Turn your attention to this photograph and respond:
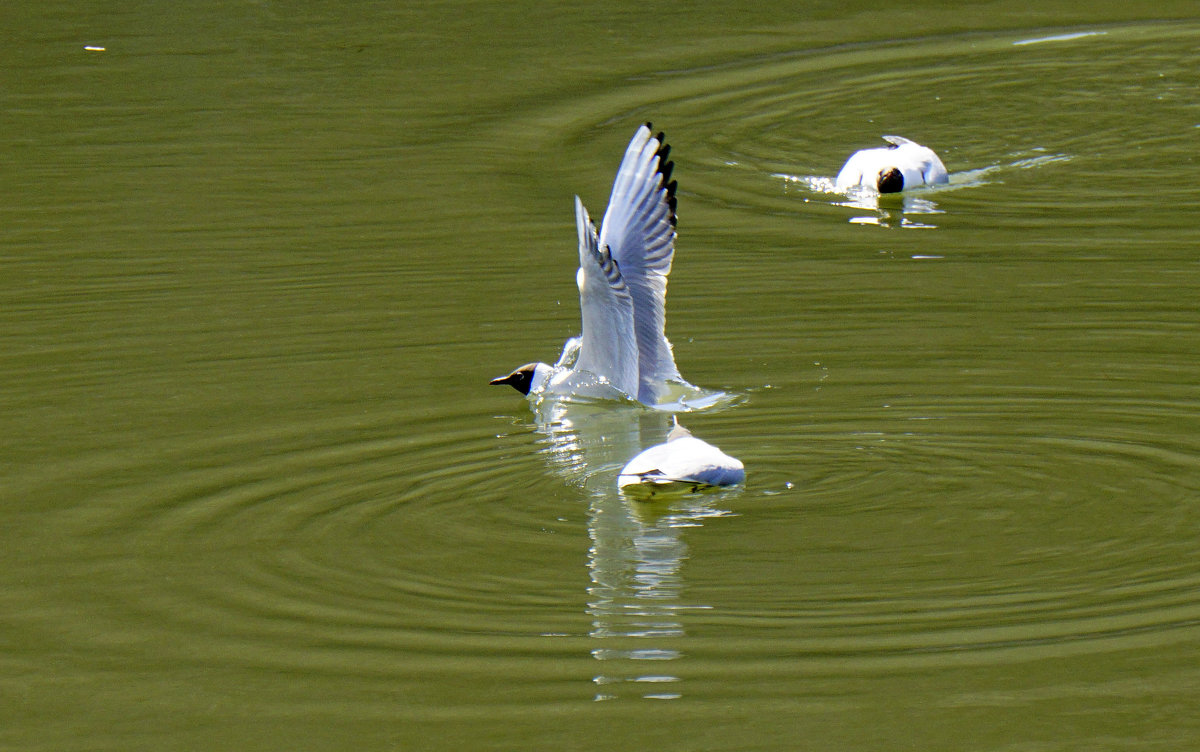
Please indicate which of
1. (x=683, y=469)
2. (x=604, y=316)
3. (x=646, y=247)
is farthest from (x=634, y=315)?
(x=683, y=469)

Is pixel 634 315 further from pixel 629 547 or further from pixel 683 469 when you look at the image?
pixel 629 547

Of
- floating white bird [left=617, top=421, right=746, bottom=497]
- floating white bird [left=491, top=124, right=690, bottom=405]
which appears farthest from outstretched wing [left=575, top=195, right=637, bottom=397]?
floating white bird [left=617, top=421, right=746, bottom=497]

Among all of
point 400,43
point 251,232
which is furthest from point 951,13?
point 251,232

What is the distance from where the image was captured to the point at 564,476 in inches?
266

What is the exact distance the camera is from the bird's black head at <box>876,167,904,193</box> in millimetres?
11086

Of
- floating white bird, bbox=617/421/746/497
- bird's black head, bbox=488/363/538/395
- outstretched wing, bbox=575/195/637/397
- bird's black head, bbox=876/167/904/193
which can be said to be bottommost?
floating white bird, bbox=617/421/746/497

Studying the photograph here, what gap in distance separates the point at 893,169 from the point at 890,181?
0.34 feet

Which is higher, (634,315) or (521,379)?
(634,315)

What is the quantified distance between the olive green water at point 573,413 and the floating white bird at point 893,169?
0.62 feet

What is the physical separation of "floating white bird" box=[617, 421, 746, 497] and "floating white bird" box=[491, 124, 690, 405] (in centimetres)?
121

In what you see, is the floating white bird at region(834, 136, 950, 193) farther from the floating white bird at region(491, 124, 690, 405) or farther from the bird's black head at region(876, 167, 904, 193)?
the floating white bird at region(491, 124, 690, 405)

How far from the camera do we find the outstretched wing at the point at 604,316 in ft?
22.9

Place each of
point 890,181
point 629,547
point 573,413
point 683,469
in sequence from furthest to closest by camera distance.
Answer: point 890,181, point 573,413, point 683,469, point 629,547

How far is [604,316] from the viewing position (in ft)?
24.2
